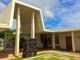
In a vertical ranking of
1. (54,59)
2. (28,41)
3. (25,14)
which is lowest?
(54,59)

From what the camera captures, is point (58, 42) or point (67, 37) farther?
point (58, 42)

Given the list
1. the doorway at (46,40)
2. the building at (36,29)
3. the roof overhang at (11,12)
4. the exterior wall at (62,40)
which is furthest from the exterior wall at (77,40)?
the doorway at (46,40)

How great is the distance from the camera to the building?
1820cm

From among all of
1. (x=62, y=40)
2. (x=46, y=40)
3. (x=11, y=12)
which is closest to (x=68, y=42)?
(x=62, y=40)

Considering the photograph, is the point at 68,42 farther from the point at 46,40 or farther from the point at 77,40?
the point at 46,40

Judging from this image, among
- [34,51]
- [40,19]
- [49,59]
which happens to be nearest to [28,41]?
[34,51]

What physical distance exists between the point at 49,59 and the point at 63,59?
4.73ft

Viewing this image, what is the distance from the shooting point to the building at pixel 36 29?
18203 mm

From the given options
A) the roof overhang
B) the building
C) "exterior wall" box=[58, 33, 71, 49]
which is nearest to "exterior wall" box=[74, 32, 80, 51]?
the building

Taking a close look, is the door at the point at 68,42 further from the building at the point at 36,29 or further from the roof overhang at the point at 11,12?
the roof overhang at the point at 11,12

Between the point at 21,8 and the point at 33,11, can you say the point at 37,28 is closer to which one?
the point at 33,11

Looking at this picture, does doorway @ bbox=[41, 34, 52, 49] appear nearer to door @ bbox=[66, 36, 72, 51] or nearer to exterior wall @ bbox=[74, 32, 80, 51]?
door @ bbox=[66, 36, 72, 51]

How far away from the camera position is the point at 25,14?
2233 centimetres

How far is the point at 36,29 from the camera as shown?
78.9 feet
